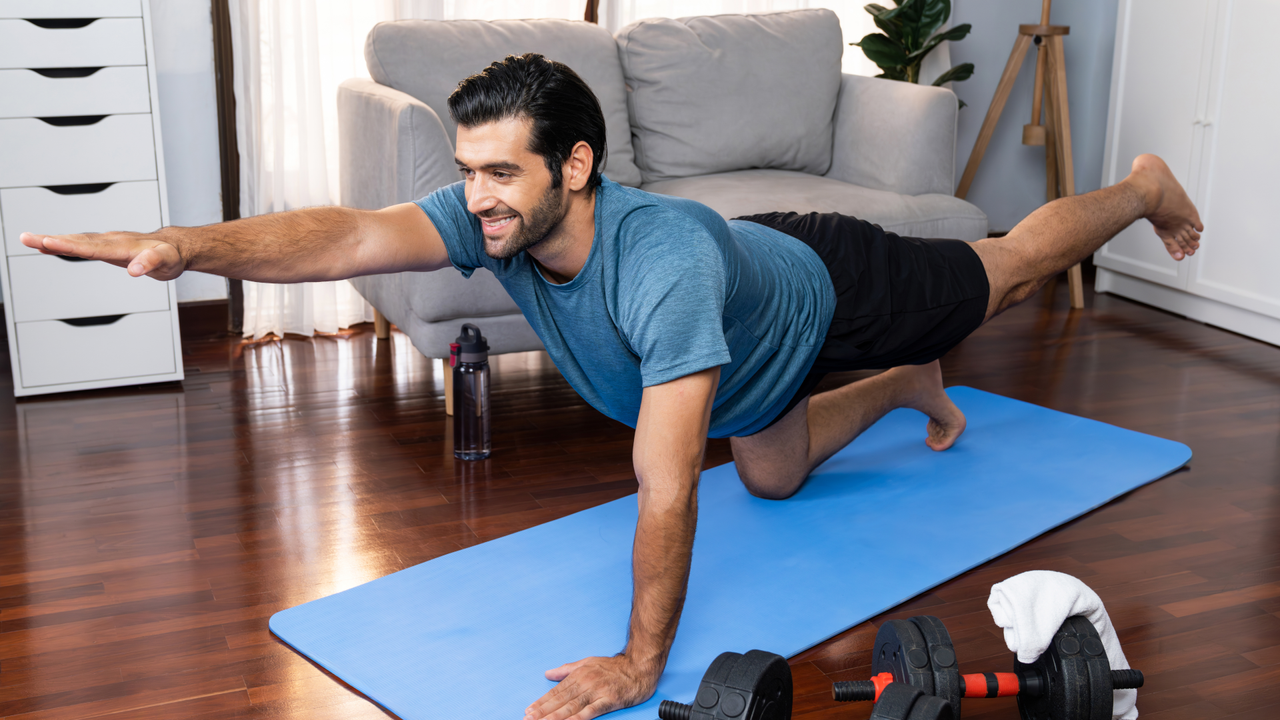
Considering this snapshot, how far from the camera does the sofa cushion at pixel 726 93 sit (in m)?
3.03

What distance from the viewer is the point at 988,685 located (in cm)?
125

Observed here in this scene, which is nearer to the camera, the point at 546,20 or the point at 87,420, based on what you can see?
the point at 87,420

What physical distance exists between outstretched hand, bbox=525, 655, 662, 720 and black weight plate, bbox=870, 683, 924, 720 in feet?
1.20

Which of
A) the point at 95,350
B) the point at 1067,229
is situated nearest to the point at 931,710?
the point at 1067,229

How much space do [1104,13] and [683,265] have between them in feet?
11.0

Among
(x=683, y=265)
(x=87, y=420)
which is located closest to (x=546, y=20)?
(x=87, y=420)

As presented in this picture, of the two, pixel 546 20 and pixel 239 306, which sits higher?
pixel 546 20

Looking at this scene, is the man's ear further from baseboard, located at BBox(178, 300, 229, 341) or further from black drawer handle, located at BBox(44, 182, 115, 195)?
baseboard, located at BBox(178, 300, 229, 341)

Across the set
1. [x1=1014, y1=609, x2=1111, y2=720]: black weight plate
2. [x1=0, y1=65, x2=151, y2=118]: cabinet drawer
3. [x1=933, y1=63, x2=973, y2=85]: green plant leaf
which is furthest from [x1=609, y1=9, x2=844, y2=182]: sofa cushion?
[x1=1014, y1=609, x2=1111, y2=720]: black weight plate

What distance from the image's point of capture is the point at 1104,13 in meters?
3.97

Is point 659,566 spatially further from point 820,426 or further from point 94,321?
point 94,321

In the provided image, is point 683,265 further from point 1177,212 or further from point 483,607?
point 1177,212

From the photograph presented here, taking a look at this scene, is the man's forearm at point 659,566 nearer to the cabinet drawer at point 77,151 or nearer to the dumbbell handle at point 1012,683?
the dumbbell handle at point 1012,683

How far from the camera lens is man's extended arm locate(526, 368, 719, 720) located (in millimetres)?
1328
